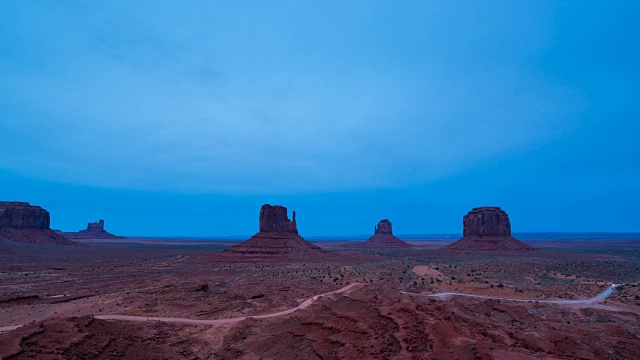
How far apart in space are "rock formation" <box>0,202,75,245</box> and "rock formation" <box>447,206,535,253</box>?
5166 inches

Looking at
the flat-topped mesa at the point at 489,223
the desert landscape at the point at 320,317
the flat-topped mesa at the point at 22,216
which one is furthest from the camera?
the flat-topped mesa at the point at 22,216

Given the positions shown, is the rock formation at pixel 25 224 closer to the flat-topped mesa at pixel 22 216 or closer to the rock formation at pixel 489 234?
the flat-topped mesa at pixel 22 216

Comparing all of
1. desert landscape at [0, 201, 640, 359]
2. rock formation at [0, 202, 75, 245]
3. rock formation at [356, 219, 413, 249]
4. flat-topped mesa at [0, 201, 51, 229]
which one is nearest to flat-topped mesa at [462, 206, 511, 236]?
rock formation at [356, 219, 413, 249]

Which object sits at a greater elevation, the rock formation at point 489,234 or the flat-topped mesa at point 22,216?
the flat-topped mesa at point 22,216

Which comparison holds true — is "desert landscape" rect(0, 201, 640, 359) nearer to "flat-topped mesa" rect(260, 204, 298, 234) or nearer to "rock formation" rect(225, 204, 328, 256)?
"rock formation" rect(225, 204, 328, 256)

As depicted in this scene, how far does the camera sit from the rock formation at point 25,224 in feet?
353

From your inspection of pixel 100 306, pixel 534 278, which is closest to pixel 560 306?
pixel 534 278

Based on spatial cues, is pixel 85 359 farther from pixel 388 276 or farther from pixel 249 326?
pixel 388 276

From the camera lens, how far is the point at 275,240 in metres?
84.1

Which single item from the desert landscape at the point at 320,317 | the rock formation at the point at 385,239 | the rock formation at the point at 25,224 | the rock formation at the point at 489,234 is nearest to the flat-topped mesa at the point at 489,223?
the rock formation at the point at 489,234

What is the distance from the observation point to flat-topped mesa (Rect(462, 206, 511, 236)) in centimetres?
9812

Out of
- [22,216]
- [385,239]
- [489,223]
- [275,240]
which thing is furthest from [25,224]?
[489,223]

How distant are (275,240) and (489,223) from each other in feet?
204

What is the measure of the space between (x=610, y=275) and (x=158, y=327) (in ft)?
179
